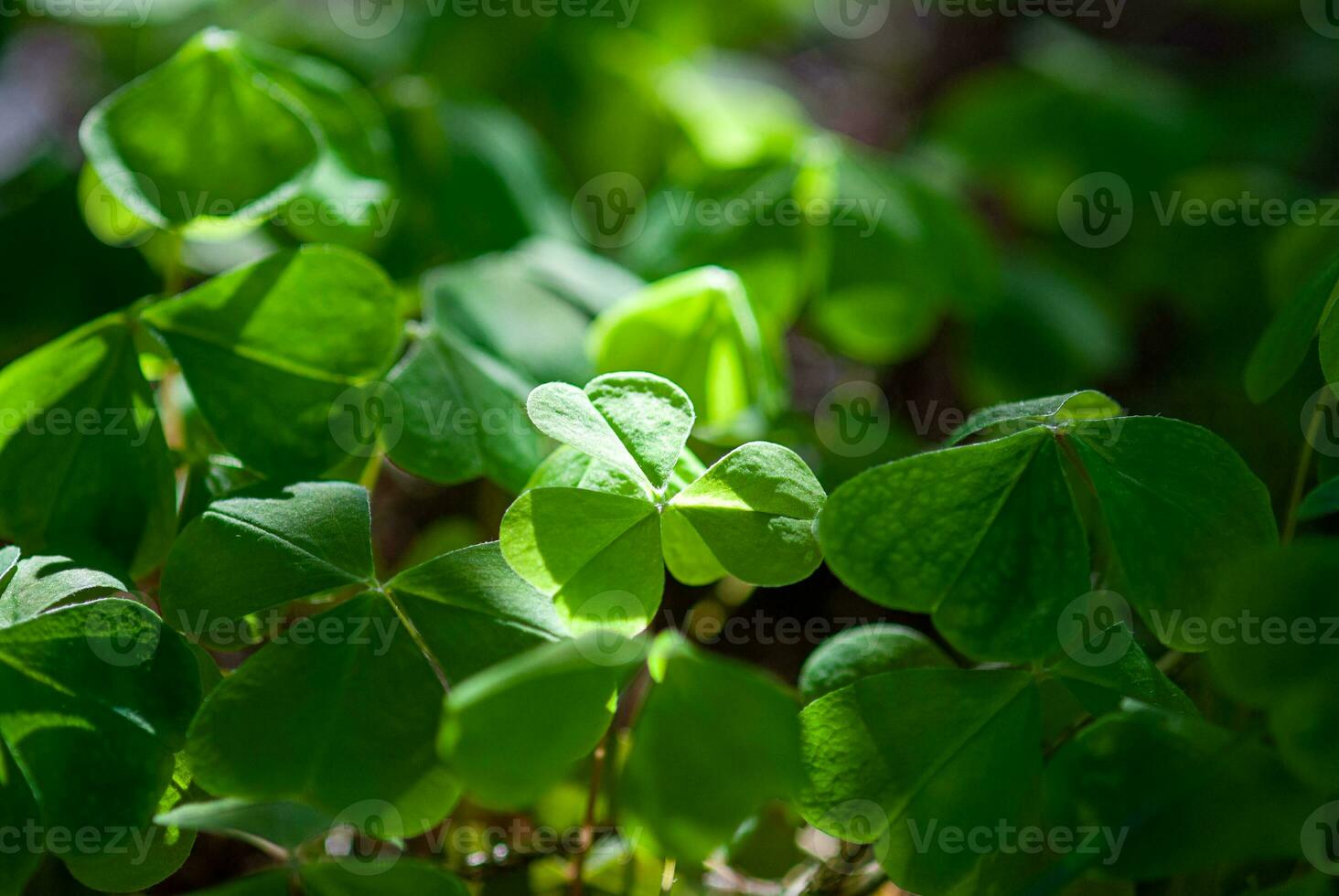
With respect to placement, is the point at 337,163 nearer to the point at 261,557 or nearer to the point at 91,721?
the point at 261,557

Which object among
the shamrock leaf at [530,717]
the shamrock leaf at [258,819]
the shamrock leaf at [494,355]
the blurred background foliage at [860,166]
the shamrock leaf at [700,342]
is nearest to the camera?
the shamrock leaf at [530,717]

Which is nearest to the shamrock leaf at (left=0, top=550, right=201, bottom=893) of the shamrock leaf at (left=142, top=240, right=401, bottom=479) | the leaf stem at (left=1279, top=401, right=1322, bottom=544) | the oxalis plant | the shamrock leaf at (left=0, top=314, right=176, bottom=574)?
the oxalis plant

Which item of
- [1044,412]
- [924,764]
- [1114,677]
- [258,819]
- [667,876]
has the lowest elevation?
[667,876]

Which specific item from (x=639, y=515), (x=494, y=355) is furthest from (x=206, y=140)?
(x=639, y=515)

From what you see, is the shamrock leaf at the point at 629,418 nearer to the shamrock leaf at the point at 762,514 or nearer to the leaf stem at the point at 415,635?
the shamrock leaf at the point at 762,514

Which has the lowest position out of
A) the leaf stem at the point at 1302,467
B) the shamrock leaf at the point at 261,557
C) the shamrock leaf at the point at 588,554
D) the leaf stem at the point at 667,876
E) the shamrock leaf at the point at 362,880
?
the leaf stem at the point at 667,876

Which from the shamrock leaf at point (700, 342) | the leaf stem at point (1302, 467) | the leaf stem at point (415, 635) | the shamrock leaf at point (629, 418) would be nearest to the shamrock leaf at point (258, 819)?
the leaf stem at point (415, 635)
